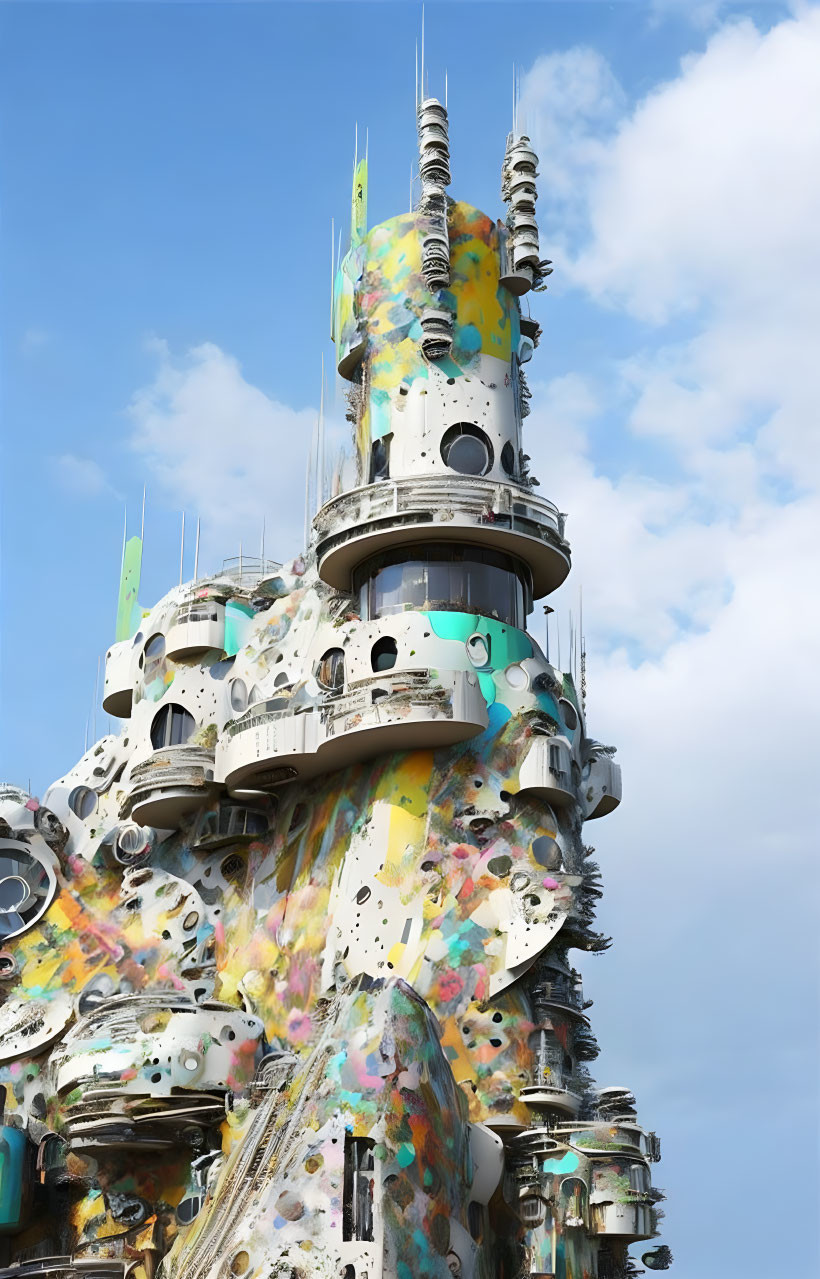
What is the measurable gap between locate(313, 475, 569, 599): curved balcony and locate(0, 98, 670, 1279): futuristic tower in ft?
0.32

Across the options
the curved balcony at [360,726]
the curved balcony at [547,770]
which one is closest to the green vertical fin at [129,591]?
the curved balcony at [360,726]

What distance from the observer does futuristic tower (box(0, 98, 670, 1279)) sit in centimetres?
4259

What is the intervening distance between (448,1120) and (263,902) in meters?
13.6

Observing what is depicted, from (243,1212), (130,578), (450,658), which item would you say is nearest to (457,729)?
(450,658)

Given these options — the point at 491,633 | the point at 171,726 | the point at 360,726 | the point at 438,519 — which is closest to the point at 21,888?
the point at 171,726

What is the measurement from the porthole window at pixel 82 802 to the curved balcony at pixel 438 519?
41.3 feet

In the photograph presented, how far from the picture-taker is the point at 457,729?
5000cm

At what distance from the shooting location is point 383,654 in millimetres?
52031

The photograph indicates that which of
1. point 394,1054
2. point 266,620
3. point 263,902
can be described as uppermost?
point 266,620

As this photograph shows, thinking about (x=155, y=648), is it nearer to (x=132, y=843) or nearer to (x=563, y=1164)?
(x=132, y=843)

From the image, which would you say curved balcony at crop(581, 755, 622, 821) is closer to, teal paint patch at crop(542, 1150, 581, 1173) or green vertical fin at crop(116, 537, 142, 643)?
teal paint patch at crop(542, 1150, 581, 1173)

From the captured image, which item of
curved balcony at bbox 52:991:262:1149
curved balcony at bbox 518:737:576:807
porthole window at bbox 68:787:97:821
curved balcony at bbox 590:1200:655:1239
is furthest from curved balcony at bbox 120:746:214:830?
curved balcony at bbox 590:1200:655:1239

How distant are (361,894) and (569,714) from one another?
844 centimetres

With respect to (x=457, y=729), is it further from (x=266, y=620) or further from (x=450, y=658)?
(x=266, y=620)
